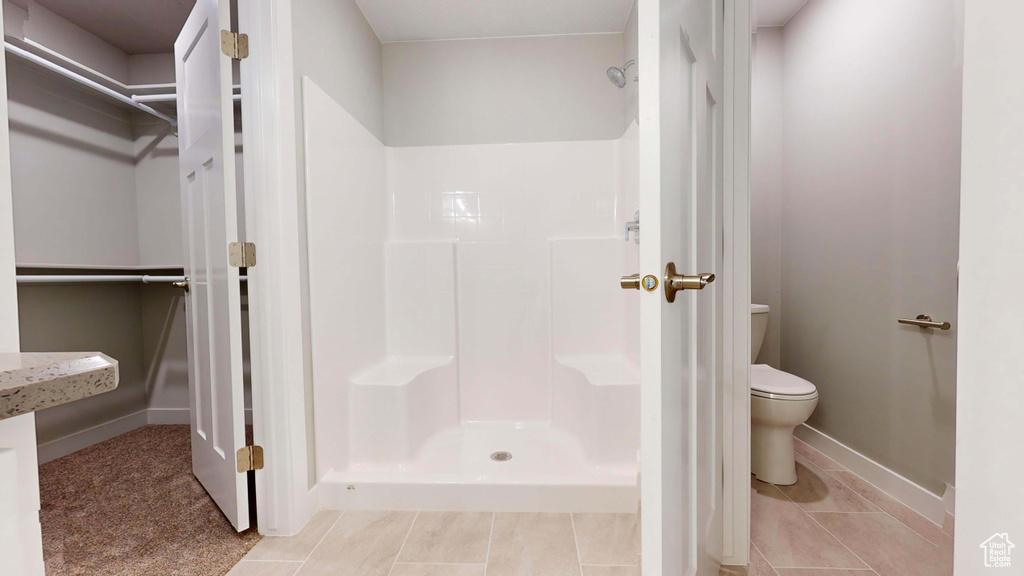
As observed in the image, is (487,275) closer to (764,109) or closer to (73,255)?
(764,109)

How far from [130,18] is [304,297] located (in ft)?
6.82

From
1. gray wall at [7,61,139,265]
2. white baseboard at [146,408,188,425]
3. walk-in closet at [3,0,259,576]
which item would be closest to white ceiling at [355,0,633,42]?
walk-in closet at [3,0,259,576]

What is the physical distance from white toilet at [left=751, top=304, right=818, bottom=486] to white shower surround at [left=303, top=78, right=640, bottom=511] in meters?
0.56

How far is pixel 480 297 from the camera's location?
251cm

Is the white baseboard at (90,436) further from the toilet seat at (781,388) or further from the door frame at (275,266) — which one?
the toilet seat at (781,388)

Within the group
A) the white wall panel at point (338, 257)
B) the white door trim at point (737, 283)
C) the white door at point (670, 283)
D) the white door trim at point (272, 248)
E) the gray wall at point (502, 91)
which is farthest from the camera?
the gray wall at point (502, 91)

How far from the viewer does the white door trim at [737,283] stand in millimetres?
1256

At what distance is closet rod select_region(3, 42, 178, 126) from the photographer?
186cm

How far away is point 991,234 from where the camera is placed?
0.38 meters

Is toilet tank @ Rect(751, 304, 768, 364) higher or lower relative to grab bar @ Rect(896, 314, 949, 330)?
lower

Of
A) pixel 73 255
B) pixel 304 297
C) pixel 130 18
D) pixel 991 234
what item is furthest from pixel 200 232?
pixel 991 234

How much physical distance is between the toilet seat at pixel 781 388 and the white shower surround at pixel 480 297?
1.79 feet

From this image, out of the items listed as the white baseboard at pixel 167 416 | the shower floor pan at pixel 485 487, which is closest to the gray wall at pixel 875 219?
the shower floor pan at pixel 485 487

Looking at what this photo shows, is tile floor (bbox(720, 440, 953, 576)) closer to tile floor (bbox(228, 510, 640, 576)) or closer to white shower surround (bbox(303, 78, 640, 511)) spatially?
tile floor (bbox(228, 510, 640, 576))
